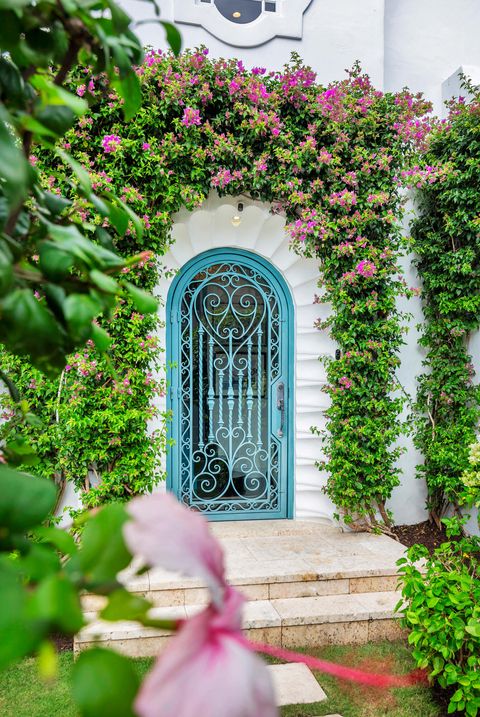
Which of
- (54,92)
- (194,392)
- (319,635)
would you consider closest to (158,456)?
(194,392)

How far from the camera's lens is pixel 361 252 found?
414 centimetres

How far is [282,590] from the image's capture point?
3367 mm

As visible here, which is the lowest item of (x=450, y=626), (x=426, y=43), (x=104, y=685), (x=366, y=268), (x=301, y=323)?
(x=450, y=626)

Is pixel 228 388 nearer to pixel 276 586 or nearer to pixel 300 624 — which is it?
pixel 276 586

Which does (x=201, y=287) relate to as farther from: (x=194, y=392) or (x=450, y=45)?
(x=450, y=45)

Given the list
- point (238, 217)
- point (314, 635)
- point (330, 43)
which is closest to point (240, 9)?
point (330, 43)

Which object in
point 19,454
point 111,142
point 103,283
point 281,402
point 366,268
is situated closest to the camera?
point 103,283

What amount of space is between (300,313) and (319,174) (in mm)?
1134

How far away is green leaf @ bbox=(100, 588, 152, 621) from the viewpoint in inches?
12.3

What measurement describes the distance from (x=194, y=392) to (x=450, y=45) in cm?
398

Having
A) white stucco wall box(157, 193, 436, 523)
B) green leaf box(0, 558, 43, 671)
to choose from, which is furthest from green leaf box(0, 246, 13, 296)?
white stucco wall box(157, 193, 436, 523)

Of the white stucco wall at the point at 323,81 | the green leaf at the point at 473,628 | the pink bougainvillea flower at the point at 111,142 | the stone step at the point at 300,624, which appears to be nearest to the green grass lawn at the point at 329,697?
the stone step at the point at 300,624

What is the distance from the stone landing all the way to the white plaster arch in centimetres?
70

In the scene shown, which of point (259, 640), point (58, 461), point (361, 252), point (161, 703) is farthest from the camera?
point (361, 252)
